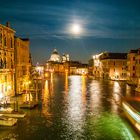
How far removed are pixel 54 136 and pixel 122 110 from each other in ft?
66.6

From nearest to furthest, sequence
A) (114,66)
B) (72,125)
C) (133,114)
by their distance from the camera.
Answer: (72,125) → (133,114) → (114,66)

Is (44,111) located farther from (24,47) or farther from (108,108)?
(24,47)

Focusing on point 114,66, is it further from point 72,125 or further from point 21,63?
point 72,125

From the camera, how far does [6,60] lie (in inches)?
2258

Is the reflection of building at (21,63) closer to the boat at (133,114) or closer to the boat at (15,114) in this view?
the boat at (15,114)

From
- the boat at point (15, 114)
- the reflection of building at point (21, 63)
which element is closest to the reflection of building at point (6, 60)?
the reflection of building at point (21, 63)

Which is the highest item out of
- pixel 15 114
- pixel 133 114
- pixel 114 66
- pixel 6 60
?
pixel 114 66

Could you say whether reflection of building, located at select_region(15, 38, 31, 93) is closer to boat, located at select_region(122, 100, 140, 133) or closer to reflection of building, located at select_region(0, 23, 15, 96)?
reflection of building, located at select_region(0, 23, 15, 96)

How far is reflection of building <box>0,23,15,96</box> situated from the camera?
178ft

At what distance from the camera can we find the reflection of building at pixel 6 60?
54.3m

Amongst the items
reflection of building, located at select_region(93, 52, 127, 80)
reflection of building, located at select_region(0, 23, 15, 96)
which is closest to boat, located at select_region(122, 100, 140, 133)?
reflection of building, located at select_region(0, 23, 15, 96)

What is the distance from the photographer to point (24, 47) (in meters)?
75.6

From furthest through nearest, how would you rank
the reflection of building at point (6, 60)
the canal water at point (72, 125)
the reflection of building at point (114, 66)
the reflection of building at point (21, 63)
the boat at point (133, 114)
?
1. the reflection of building at point (114, 66)
2. the reflection of building at point (21, 63)
3. the reflection of building at point (6, 60)
4. the boat at point (133, 114)
5. the canal water at point (72, 125)

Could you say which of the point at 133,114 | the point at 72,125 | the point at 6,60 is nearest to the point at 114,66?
the point at 6,60
